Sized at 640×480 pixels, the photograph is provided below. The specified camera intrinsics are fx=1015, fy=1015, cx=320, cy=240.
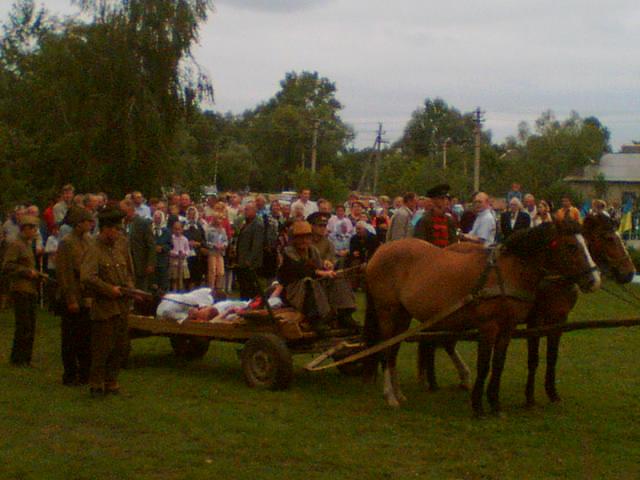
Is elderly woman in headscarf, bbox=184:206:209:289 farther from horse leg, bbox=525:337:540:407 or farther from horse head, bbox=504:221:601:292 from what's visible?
horse head, bbox=504:221:601:292

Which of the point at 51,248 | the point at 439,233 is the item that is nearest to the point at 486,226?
the point at 439,233

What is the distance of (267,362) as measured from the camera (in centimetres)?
1061

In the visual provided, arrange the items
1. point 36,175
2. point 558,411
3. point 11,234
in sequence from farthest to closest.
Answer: point 36,175 < point 11,234 < point 558,411

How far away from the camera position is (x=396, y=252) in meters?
10.3

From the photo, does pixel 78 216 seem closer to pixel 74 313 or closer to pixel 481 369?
pixel 74 313

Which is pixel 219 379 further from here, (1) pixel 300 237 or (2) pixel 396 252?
(2) pixel 396 252

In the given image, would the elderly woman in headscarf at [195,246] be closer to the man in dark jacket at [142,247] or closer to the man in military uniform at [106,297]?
the man in dark jacket at [142,247]

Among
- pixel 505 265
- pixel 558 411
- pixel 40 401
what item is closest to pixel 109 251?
pixel 40 401

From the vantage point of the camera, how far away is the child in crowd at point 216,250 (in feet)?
61.7

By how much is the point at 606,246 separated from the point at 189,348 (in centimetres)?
549

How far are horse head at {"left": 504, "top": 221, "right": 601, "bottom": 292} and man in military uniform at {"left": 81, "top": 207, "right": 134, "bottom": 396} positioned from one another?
3.86m

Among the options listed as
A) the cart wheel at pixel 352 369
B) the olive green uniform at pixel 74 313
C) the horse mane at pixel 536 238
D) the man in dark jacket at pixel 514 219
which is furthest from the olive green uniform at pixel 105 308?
the man in dark jacket at pixel 514 219

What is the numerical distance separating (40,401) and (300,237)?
320 cm

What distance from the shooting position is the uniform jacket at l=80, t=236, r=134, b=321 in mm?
9922
